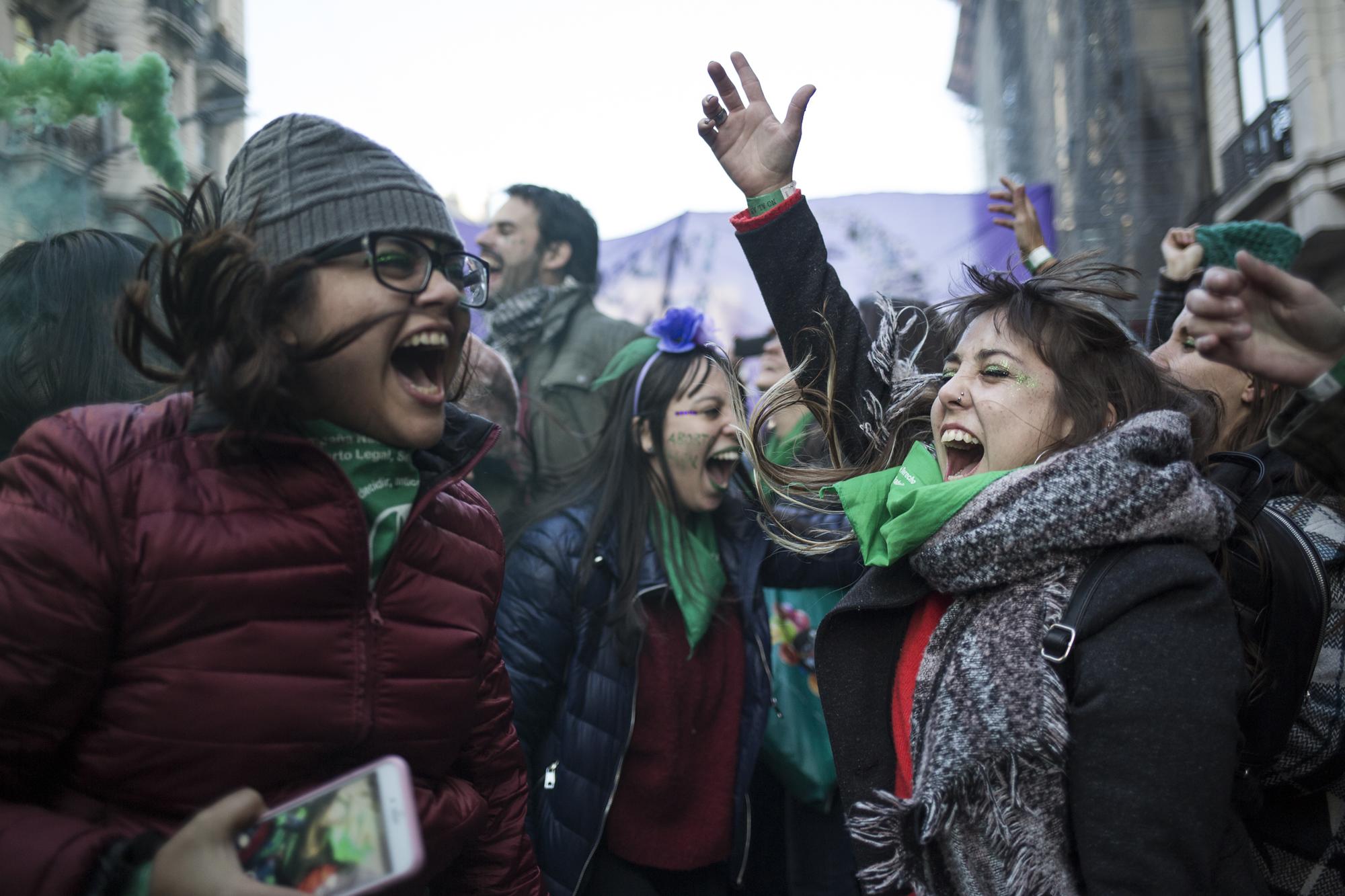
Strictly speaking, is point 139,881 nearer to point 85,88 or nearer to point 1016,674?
point 1016,674

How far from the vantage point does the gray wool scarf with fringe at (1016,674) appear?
1.63 metres

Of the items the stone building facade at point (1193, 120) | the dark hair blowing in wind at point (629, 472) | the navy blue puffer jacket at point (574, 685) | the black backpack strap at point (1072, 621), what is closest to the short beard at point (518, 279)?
the dark hair blowing in wind at point (629, 472)

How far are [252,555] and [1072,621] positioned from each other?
4.03 ft

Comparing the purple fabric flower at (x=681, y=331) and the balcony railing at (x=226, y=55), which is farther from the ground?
the balcony railing at (x=226, y=55)

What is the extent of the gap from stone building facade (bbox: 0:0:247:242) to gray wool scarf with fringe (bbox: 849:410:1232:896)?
132 cm

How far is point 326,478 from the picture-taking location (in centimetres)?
152

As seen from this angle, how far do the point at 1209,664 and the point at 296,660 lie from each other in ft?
4.37

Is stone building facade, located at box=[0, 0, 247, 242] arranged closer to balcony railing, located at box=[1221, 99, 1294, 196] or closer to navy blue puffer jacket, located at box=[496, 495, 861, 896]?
navy blue puffer jacket, located at box=[496, 495, 861, 896]

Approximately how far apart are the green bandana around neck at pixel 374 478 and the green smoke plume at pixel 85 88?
1660mm

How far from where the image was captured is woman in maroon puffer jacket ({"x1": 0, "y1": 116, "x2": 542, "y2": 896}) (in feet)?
4.19

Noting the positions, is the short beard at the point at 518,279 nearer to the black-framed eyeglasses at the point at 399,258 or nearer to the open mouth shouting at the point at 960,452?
the open mouth shouting at the point at 960,452

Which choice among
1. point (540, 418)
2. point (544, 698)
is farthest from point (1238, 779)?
point (540, 418)

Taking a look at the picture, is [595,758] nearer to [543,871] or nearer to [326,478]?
[543,871]

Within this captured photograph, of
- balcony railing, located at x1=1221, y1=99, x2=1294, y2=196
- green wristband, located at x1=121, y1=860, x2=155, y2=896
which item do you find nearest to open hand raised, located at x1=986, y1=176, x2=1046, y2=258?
green wristband, located at x1=121, y1=860, x2=155, y2=896
